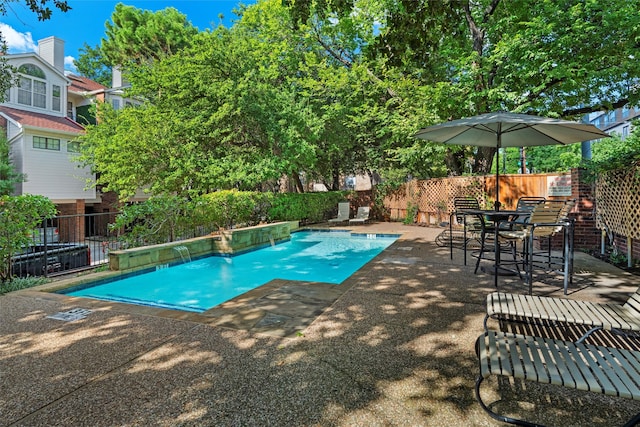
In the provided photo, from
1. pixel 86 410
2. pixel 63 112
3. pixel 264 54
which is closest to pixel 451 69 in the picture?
pixel 264 54

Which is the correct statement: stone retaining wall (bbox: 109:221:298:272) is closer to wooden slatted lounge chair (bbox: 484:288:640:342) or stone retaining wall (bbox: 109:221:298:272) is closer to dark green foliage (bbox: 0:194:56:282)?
dark green foliage (bbox: 0:194:56:282)

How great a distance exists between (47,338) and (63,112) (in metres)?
17.6

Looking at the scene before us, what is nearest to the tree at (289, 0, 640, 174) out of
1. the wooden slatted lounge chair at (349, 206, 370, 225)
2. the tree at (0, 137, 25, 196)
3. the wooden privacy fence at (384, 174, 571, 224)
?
the wooden privacy fence at (384, 174, 571, 224)

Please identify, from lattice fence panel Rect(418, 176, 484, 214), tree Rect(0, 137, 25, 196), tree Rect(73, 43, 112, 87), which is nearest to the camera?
lattice fence panel Rect(418, 176, 484, 214)

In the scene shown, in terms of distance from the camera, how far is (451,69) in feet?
47.5

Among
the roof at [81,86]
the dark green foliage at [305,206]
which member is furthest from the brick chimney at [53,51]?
Answer: the dark green foliage at [305,206]

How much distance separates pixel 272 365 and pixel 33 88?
18795 millimetres

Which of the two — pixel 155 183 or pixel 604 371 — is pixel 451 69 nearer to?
→ pixel 155 183

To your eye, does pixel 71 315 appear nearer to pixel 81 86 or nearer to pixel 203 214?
pixel 203 214

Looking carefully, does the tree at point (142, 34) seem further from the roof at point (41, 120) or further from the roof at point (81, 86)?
the roof at point (41, 120)

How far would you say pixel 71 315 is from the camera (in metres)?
3.62

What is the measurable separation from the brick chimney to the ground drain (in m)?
18.2

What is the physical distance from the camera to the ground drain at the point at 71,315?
353cm

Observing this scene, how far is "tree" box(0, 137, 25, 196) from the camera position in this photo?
42.7ft
